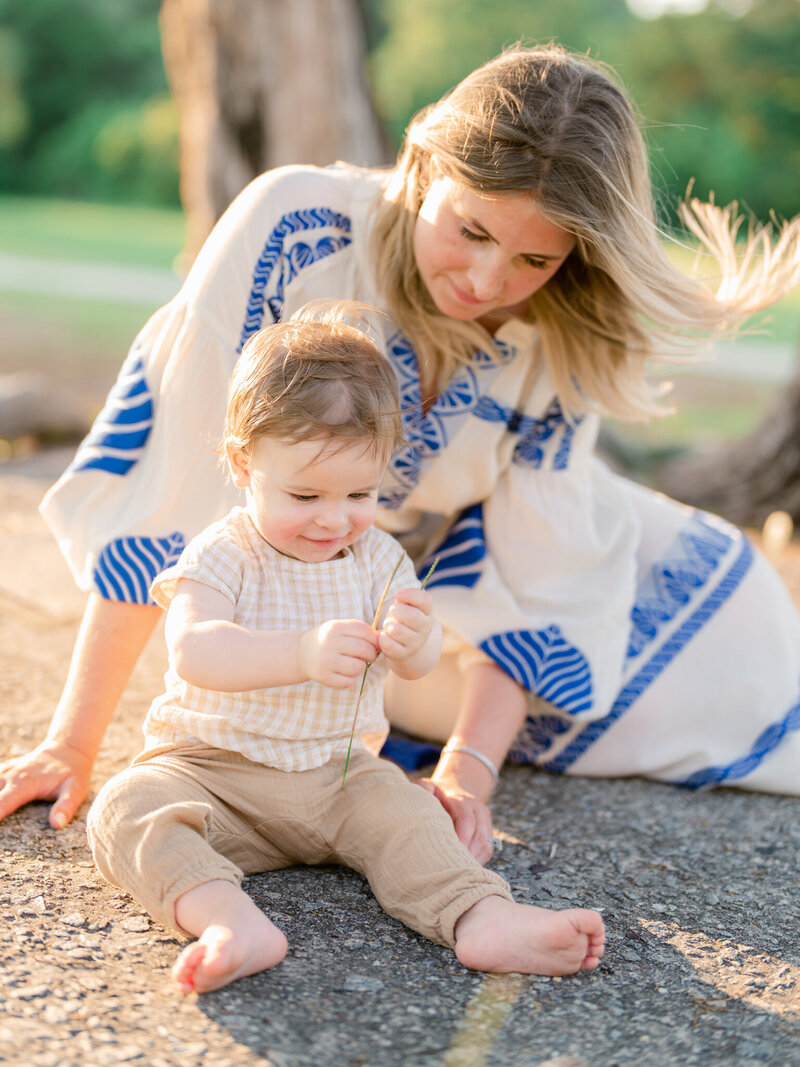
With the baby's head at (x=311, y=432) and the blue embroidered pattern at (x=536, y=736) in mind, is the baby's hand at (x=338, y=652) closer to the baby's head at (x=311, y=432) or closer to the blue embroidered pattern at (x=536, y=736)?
the baby's head at (x=311, y=432)

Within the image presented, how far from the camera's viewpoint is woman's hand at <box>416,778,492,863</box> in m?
1.77

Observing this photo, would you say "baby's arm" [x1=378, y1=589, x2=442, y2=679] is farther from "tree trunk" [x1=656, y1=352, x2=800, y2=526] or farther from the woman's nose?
"tree trunk" [x1=656, y1=352, x2=800, y2=526]

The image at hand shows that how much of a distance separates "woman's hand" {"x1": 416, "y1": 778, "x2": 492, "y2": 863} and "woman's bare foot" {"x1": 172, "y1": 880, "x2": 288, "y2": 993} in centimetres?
41

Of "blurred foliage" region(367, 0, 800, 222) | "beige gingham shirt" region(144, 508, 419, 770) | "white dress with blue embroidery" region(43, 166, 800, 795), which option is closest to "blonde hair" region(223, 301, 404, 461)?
"beige gingham shirt" region(144, 508, 419, 770)

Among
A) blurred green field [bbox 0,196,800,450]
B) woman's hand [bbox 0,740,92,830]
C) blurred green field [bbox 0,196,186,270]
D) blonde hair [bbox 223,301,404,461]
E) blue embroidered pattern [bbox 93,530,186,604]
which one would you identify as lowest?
blurred green field [bbox 0,196,186,270]

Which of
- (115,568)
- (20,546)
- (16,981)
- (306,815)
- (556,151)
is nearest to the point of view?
(16,981)

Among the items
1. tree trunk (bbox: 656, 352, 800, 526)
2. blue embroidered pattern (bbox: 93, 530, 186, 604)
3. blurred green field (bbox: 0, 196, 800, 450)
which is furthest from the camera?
blurred green field (bbox: 0, 196, 800, 450)

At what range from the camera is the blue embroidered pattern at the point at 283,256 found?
197cm

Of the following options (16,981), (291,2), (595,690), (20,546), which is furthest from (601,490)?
(291,2)

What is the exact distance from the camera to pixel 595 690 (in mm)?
2148

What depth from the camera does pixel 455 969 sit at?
1467 mm

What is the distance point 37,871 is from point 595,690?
1.05m

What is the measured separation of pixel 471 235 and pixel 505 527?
0.63m

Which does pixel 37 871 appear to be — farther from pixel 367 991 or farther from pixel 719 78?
pixel 719 78
